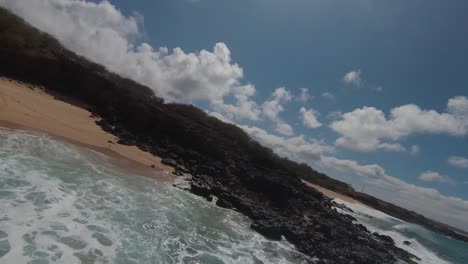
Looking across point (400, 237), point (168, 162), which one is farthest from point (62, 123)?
point (400, 237)

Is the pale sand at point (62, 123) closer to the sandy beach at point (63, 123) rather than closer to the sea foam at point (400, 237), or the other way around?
the sandy beach at point (63, 123)

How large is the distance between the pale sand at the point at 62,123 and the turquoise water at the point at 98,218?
1673 mm

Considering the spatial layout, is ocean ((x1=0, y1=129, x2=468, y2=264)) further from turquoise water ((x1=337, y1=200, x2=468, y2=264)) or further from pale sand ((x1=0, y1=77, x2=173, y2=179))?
turquoise water ((x1=337, y1=200, x2=468, y2=264))

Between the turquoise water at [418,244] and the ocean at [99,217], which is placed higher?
the turquoise water at [418,244]

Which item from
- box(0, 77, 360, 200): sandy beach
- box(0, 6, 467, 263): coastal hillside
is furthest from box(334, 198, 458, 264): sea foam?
box(0, 77, 360, 200): sandy beach

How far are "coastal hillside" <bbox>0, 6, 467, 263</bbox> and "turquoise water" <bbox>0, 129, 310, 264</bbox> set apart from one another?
3343 mm

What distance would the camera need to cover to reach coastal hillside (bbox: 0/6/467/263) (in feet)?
60.6

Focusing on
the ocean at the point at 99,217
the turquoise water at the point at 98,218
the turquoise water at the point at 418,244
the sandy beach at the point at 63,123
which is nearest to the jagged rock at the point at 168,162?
the sandy beach at the point at 63,123

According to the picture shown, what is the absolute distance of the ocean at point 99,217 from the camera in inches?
298

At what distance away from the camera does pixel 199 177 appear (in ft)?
66.4

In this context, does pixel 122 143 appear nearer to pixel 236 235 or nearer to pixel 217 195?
pixel 217 195

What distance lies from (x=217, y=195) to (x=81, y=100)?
17.4 metres

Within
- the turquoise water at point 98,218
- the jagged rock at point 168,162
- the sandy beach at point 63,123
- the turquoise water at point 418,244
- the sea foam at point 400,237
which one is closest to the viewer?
the turquoise water at point 98,218

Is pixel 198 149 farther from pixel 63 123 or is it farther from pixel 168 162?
pixel 63 123
